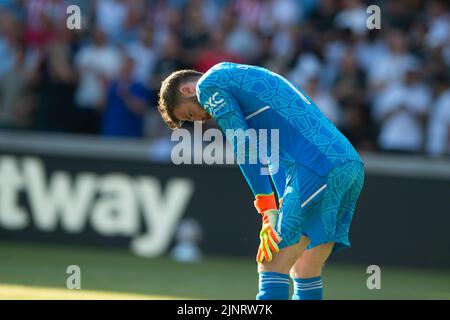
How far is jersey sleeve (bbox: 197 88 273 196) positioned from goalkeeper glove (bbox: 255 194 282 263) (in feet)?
0.21

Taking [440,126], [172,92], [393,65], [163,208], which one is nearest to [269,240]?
[172,92]

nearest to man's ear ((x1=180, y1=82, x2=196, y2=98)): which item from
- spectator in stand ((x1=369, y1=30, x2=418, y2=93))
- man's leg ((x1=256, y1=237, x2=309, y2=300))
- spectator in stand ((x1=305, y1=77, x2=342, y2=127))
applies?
man's leg ((x1=256, y1=237, x2=309, y2=300))

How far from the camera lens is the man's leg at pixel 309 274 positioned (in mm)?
6391

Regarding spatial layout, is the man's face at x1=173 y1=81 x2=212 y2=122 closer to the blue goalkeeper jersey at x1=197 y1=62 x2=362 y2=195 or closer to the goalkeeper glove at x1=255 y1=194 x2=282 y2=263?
the blue goalkeeper jersey at x1=197 y1=62 x2=362 y2=195

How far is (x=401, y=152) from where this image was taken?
1289cm

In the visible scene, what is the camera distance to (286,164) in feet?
20.9

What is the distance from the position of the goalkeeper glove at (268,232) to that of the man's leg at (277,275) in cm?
4

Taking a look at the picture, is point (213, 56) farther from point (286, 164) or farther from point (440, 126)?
point (286, 164)

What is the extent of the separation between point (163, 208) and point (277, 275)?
6827mm

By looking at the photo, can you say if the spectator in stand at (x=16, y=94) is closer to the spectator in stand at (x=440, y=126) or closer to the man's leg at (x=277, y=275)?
the spectator in stand at (x=440, y=126)

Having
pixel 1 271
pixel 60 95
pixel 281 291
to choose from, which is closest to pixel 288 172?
pixel 281 291

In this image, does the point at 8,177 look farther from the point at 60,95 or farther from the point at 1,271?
the point at 1,271

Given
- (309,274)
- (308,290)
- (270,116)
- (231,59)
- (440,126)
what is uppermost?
(231,59)

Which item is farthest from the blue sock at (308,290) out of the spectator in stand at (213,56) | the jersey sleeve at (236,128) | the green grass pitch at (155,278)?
the spectator in stand at (213,56)
